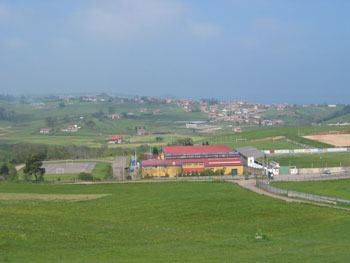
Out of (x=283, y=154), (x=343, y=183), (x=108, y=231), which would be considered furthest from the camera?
(x=283, y=154)

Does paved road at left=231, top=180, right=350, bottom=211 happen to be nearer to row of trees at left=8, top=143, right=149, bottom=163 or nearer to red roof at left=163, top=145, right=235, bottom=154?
red roof at left=163, top=145, right=235, bottom=154

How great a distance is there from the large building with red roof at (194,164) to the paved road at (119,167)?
3.58 m

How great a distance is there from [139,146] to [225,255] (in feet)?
242

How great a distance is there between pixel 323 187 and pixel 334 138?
136ft

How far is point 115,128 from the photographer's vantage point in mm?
131500

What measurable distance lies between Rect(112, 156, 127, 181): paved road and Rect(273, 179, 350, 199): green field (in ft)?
69.7

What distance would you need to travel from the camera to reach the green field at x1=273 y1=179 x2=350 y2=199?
36.3 m

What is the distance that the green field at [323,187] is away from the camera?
119ft

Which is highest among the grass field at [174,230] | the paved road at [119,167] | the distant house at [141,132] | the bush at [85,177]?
the grass field at [174,230]

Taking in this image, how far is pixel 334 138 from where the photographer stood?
7812cm

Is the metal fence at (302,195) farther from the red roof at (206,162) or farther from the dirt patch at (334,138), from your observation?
the dirt patch at (334,138)

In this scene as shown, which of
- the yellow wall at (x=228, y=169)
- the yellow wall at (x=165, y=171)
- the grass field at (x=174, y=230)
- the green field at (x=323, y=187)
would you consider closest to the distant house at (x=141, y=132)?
the yellow wall at (x=165, y=171)

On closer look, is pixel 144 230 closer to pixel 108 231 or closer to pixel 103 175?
pixel 108 231

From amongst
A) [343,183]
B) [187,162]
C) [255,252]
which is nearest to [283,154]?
[187,162]
